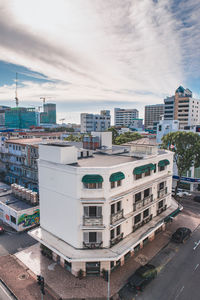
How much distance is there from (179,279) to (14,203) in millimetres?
30597

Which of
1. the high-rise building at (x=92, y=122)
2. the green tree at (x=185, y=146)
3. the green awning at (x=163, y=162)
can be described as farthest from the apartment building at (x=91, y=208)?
the high-rise building at (x=92, y=122)

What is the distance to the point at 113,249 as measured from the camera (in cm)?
2486

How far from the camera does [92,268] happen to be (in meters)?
25.6

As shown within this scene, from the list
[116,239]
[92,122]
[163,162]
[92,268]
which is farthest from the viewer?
[92,122]

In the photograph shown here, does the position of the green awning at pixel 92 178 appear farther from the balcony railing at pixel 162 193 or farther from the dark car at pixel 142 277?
the balcony railing at pixel 162 193

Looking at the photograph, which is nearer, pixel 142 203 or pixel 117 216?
pixel 117 216

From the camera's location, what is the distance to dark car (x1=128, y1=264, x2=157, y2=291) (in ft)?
77.8

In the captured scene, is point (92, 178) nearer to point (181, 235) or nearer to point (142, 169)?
point (142, 169)

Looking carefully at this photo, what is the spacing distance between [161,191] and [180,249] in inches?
360

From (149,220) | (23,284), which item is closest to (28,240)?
(23,284)

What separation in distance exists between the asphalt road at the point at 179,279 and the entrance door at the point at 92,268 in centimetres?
532

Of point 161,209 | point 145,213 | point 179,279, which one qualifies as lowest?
point 179,279

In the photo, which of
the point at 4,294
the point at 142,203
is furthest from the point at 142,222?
the point at 4,294

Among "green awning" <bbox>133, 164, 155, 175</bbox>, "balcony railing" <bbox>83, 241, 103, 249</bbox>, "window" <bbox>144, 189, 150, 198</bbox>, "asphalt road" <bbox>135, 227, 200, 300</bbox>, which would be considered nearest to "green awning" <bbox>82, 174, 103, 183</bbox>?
"green awning" <bbox>133, 164, 155, 175</bbox>
